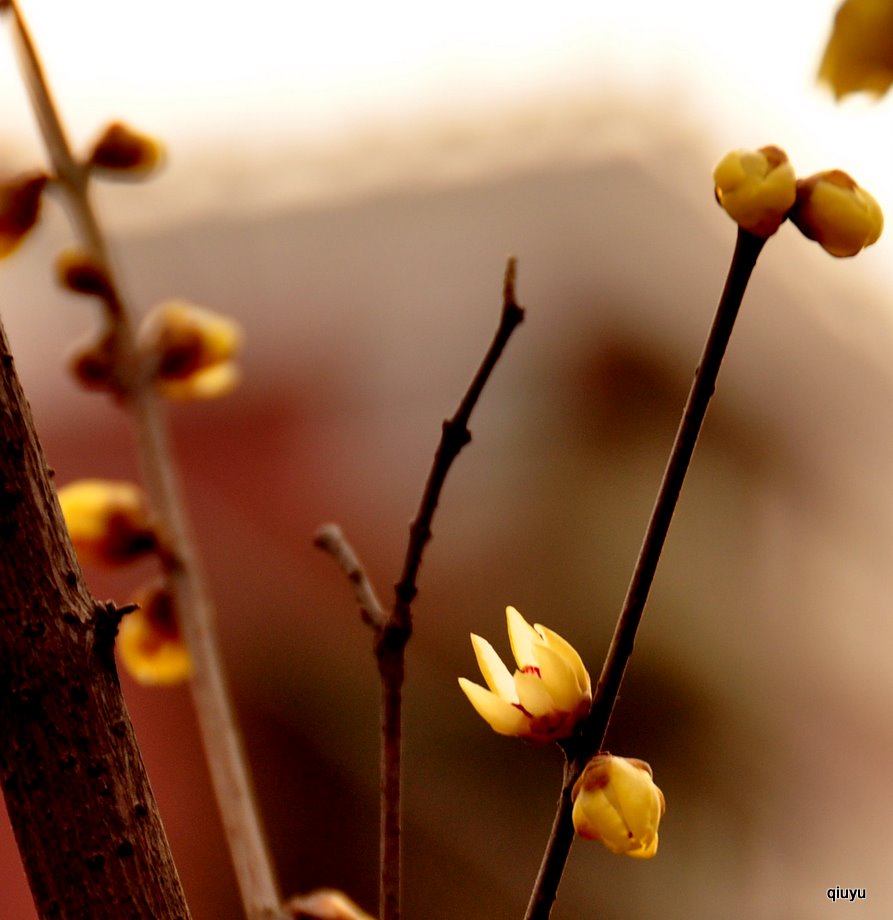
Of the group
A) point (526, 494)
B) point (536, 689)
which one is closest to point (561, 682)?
point (536, 689)

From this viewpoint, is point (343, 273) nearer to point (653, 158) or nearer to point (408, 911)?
point (653, 158)

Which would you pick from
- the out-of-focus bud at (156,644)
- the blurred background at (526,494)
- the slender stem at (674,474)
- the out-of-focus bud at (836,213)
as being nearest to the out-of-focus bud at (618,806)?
the slender stem at (674,474)

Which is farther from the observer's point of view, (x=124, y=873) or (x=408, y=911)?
(x=408, y=911)

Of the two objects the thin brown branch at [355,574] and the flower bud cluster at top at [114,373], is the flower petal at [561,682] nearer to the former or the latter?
the thin brown branch at [355,574]

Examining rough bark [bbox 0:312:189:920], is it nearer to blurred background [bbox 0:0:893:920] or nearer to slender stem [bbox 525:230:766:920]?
slender stem [bbox 525:230:766:920]

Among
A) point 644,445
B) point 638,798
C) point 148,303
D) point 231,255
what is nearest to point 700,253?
point 644,445

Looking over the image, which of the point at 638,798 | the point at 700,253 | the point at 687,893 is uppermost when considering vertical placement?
the point at 700,253
